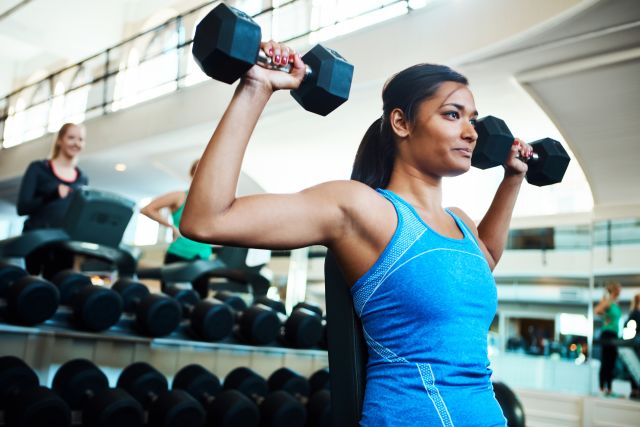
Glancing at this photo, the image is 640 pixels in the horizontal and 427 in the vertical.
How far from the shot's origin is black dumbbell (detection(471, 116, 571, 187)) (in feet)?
3.71

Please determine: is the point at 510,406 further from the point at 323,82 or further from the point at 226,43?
the point at 226,43

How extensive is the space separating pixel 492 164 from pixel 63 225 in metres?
2.18

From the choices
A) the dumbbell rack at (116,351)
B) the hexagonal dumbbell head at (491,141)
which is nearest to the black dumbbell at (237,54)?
the hexagonal dumbbell head at (491,141)

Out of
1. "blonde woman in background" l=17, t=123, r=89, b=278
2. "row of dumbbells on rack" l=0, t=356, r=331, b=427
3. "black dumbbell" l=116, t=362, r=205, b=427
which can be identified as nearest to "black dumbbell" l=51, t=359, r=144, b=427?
"row of dumbbells on rack" l=0, t=356, r=331, b=427

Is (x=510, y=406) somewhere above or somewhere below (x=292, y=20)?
below

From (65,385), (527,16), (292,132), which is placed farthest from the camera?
(292,132)

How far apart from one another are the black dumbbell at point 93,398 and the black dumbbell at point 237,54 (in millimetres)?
1355

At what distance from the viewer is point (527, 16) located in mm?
3385

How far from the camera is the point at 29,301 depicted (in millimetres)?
1915

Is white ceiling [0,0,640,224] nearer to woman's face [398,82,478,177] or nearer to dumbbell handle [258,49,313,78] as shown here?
woman's face [398,82,478,177]

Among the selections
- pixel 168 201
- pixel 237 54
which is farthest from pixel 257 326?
pixel 237 54

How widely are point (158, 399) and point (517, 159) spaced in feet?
4.57

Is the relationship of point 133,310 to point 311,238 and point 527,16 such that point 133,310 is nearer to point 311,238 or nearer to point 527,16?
point 311,238

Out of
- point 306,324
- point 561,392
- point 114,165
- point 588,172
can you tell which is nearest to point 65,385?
point 306,324
